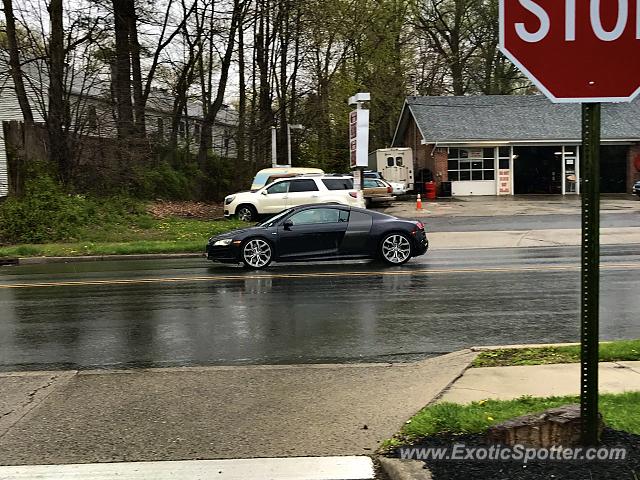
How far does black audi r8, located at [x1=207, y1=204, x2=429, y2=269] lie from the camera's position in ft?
47.2

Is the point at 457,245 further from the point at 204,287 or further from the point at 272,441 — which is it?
the point at 272,441

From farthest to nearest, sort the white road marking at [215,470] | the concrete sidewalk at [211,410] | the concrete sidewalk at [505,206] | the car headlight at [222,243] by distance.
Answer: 1. the concrete sidewalk at [505,206]
2. the car headlight at [222,243]
3. the concrete sidewalk at [211,410]
4. the white road marking at [215,470]

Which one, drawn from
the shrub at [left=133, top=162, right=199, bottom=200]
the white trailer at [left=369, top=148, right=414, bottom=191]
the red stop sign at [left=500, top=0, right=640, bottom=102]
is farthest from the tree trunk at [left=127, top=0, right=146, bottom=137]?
the red stop sign at [left=500, top=0, right=640, bottom=102]

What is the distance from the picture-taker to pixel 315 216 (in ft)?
47.9

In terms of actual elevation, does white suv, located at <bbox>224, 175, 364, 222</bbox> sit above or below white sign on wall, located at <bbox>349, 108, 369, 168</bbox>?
below

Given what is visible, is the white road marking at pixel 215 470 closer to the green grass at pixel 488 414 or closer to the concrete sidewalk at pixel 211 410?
the concrete sidewalk at pixel 211 410

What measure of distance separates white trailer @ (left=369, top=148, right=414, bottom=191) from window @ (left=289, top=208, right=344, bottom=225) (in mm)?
25053

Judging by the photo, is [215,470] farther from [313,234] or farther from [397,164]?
[397,164]

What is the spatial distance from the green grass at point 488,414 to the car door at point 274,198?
19.6 meters

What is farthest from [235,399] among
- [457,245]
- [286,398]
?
[457,245]

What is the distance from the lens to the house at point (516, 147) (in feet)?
122

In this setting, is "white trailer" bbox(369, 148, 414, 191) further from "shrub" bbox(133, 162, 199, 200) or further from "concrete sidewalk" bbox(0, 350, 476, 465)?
"concrete sidewalk" bbox(0, 350, 476, 465)

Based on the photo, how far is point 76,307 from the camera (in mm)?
10461

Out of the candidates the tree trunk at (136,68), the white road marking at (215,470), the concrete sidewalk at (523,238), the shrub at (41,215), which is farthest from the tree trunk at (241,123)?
the white road marking at (215,470)
